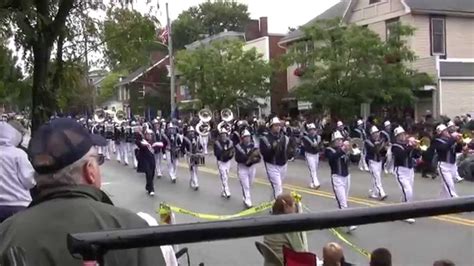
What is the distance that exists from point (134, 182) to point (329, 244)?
20866 mm

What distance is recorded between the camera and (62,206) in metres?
2.39

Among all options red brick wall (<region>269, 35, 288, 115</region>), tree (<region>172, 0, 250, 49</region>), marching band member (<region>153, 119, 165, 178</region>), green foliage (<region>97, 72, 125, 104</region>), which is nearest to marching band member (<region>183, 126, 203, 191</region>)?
marching band member (<region>153, 119, 165, 178</region>)

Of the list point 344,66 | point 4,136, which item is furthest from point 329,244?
point 344,66

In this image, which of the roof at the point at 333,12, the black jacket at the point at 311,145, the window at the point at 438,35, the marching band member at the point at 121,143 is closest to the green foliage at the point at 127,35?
the black jacket at the point at 311,145

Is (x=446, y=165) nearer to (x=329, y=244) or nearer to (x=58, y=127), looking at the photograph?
(x=329, y=244)

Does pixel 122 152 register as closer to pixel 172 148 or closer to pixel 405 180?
pixel 172 148

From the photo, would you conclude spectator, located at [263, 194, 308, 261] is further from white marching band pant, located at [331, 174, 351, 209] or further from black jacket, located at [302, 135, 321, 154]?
black jacket, located at [302, 135, 321, 154]

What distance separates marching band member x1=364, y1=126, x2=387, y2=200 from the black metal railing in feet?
52.2

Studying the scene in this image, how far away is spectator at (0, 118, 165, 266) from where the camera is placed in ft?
7.45

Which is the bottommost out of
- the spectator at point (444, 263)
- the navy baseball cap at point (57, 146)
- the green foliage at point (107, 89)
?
the spectator at point (444, 263)

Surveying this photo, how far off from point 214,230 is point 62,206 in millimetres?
867

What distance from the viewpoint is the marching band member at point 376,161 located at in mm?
17766

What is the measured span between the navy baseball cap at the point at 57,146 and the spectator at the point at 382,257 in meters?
1.32

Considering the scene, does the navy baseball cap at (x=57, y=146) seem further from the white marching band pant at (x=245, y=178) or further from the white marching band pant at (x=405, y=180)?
the white marching band pant at (x=245, y=178)
